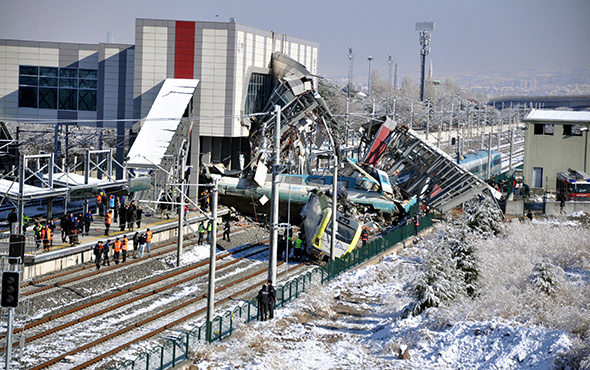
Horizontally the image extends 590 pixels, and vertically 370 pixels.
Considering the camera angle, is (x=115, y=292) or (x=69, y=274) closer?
(x=115, y=292)

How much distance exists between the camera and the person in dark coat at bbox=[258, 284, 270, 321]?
80.0ft

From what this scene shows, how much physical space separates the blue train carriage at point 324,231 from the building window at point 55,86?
24.5 m

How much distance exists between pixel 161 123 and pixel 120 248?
475 inches

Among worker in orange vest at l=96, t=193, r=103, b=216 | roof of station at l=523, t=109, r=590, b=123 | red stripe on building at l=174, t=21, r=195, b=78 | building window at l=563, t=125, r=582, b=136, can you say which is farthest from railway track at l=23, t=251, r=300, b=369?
building window at l=563, t=125, r=582, b=136

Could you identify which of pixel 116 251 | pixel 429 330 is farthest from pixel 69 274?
pixel 429 330

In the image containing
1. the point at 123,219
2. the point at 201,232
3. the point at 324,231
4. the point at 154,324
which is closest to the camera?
the point at 154,324

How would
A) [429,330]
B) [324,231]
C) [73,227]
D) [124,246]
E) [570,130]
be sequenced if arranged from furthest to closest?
[570,130] → [324,231] → [73,227] → [124,246] → [429,330]

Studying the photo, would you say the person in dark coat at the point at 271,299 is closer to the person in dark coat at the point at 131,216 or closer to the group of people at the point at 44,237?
the group of people at the point at 44,237

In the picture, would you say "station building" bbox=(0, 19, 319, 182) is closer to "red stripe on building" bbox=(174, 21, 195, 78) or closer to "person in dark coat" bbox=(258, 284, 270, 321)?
"red stripe on building" bbox=(174, 21, 195, 78)

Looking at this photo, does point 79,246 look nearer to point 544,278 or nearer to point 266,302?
point 266,302

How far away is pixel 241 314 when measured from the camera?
78.4ft

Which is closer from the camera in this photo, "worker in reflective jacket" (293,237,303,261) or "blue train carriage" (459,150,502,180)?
"worker in reflective jacket" (293,237,303,261)

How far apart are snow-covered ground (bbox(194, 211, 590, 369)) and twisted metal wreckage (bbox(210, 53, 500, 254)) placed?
13.6 metres

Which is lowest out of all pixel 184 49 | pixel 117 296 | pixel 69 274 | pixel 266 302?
pixel 117 296
